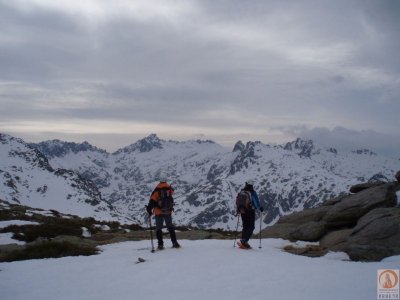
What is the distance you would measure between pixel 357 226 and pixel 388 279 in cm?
660

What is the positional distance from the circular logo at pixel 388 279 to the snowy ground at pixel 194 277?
255 millimetres

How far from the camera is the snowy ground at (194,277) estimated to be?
38.7 ft

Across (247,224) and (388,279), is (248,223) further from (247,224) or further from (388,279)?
(388,279)

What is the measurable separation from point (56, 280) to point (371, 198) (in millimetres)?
16054

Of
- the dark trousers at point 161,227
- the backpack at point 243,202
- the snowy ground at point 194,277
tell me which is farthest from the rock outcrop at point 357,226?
the dark trousers at point 161,227

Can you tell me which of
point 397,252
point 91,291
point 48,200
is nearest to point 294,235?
point 397,252

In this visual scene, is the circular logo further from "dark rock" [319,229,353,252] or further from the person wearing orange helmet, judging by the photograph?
the person wearing orange helmet

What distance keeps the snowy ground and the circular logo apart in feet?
0.84

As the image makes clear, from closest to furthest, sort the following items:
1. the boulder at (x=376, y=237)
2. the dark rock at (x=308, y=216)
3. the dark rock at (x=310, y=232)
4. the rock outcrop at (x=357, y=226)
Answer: the boulder at (x=376, y=237), the rock outcrop at (x=357, y=226), the dark rock at (x=310, y=232), the dark rock at (x=308, y=216)

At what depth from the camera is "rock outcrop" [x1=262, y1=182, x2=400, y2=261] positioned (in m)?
16.4

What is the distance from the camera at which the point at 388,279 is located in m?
12.8

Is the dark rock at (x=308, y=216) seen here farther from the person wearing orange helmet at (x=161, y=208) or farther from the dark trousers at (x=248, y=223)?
the person wearing orange helmet at (x=161, y=208)

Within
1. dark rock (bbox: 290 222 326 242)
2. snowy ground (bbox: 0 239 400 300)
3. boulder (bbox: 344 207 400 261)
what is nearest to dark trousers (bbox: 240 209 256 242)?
snowy ground (bbox: 0 239 400 300)

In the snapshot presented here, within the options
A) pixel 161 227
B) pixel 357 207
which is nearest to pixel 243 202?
pixel 161 227
